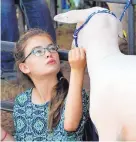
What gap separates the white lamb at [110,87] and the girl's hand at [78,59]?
44mm

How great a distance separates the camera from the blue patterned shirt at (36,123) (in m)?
1.54

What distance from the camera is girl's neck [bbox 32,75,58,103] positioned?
1.57 metres

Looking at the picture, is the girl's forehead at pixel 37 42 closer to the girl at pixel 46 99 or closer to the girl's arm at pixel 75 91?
the girl at pixel 46 99

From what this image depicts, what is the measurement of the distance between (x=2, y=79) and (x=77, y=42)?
128 centimetres

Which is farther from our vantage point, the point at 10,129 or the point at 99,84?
the point at 10,129

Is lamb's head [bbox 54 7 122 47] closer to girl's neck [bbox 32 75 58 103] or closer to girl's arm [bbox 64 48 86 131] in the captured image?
girl's arm [bbox 64 48 86 131]

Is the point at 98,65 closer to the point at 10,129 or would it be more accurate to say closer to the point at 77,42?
the point at 77,42

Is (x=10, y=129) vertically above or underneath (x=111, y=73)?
underneath

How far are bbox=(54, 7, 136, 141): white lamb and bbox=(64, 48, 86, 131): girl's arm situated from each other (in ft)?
0.21

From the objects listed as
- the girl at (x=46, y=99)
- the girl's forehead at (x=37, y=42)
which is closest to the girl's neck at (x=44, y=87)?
the girl at (x=46, y=99)

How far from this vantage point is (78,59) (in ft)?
4.58

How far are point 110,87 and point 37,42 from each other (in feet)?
1.57

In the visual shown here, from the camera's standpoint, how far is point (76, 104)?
4.75 feet

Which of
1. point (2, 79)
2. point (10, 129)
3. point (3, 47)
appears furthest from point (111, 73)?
point (2, 79)
